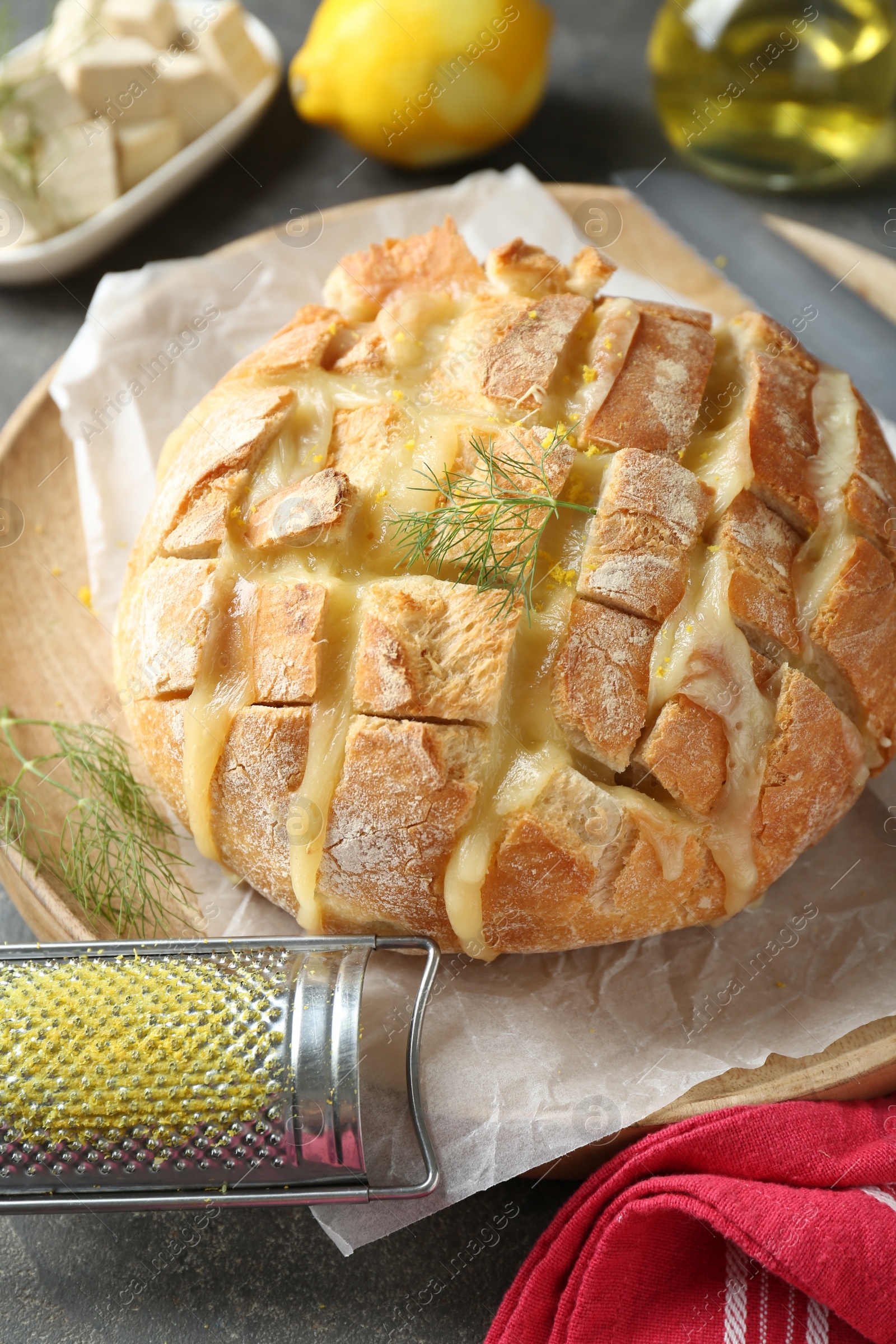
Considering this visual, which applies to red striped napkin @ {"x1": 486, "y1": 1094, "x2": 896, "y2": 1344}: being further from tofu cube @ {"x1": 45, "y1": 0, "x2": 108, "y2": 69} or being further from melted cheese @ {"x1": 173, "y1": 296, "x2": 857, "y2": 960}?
tofu cube @ {"x1": 45, "y1": 0, "x2": 108, "y2": 69}

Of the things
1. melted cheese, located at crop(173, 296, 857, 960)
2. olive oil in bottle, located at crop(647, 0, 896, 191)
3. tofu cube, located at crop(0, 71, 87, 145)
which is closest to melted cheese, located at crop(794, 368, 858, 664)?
melted cheese, located at crop(173, 296, 857, 960)

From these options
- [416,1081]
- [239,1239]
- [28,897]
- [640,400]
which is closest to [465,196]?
[640,400]

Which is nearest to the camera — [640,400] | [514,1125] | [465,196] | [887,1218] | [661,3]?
[887,1218]

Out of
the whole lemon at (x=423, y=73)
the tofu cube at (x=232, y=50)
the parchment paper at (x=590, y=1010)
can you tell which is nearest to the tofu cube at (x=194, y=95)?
the tofu cube at (x=232, y=50)

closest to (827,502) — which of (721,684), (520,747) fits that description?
(721,684)

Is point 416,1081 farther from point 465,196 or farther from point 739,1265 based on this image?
point 465,196

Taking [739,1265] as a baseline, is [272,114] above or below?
above

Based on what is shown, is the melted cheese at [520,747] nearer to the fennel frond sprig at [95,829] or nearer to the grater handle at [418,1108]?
the grater handle at [418,1108]
